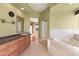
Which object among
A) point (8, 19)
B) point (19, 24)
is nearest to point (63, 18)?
point (19, 24)

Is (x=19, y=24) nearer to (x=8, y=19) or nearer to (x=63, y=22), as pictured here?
(x=8, y=19)

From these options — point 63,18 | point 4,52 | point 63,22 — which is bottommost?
point 4,52

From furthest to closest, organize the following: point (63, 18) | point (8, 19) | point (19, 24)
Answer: point (63, 18), point (19, 24), point (8, 19)

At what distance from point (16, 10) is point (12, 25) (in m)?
0.66

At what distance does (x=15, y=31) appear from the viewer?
14.5ft

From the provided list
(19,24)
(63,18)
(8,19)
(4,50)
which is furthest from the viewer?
(63,18)

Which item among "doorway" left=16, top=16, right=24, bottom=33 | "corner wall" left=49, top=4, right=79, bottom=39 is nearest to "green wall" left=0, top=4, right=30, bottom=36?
"doorway" left=16, top=16, right=24, bottom=33

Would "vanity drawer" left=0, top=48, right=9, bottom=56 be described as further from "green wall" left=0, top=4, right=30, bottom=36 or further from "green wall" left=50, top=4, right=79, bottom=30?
"green wall" left=50, top=4, right=79, bottom=30

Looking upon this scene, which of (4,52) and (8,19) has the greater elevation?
(8,19)

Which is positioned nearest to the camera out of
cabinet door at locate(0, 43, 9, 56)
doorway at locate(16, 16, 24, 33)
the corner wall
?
cabinet door at locate(0, 43, 9, 56)

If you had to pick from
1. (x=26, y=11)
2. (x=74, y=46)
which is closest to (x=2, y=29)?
(x=26, y=11)

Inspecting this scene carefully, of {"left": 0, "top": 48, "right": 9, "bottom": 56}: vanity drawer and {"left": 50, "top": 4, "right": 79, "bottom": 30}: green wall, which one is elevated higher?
{"left": 50, "top": 4, "right": 79, "bottom": 30}: green wall

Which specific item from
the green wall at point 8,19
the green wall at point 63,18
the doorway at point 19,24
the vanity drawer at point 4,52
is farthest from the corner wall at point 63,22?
the vanity drawer at point 4,52

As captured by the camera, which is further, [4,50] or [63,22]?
[63,22]
